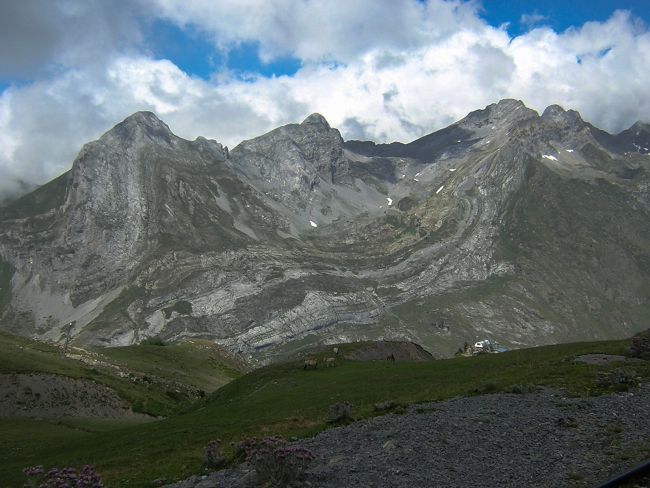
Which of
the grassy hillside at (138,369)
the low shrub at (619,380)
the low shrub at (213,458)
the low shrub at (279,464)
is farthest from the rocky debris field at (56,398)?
the low shrub at (619,380)

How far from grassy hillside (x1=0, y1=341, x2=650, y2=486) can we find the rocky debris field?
5.03 m

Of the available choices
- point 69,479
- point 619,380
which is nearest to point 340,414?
point 619,380

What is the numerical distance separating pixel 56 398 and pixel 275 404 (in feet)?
115

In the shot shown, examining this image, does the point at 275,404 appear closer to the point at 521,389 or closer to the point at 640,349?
the point at 521,389

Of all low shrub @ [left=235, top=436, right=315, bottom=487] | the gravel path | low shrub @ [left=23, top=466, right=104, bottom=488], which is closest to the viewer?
low shrub @ [left=23, top=466, right=104, bottom=488]

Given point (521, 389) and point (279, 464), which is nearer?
point (279, 464)

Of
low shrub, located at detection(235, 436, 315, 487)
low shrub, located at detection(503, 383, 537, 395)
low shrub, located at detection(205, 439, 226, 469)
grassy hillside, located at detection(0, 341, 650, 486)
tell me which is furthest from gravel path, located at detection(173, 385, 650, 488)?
grassy hillside, located at detection(0, 341, 650, 486)

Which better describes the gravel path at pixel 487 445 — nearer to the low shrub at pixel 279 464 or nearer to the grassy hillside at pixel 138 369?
the low shrub at pixel 279 464

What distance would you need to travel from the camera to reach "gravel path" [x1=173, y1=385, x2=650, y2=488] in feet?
69.5

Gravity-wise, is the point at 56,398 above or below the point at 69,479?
above

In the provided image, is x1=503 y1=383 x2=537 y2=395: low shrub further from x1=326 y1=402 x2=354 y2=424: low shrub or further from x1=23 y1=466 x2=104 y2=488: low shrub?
x1=23 y1=466 x2=104 y2=488: low shrub

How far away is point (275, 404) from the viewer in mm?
47594

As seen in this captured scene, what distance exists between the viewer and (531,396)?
1193 inches

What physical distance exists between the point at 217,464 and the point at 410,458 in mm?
9939
